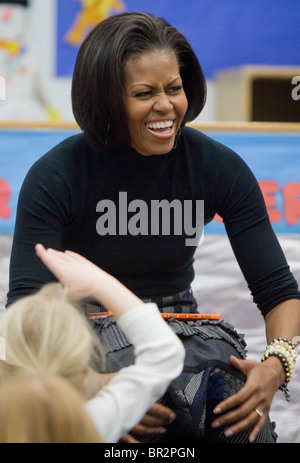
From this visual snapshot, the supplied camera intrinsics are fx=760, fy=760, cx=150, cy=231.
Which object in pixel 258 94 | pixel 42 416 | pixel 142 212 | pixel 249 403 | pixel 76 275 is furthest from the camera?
pixel 258 94

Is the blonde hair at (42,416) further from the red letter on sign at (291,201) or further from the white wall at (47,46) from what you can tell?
the white wall at (47,46)

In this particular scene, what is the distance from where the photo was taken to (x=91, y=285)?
1193 mm

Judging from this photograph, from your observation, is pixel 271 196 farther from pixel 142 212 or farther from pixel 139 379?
pixel 139 379

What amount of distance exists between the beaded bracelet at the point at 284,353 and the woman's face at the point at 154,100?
0.45 meters

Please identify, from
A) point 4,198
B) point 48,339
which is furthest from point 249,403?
point 4,198

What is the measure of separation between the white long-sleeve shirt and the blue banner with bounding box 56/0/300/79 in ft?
10.00

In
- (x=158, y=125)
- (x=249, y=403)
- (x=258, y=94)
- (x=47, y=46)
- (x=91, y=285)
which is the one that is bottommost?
(x=249, y=403)

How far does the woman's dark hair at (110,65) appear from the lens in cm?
149

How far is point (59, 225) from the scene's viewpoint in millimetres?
1547

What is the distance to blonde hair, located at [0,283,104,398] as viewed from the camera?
109 cm

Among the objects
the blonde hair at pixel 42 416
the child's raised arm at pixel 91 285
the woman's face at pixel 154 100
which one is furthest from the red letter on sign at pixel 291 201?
the blonde hair at pixel 42 416

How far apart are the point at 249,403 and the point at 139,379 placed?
0.31m

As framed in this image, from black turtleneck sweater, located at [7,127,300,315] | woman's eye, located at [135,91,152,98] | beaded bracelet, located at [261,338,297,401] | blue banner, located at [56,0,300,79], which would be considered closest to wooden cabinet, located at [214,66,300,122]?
blue banner, located at [56,0,300,79]
